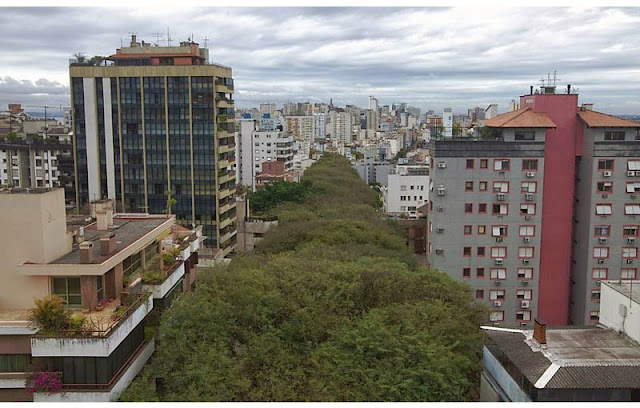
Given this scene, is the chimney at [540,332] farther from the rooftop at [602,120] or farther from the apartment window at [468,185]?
the rooftop at [602,120]

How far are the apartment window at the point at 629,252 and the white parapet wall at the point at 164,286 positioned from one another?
73.8 ft

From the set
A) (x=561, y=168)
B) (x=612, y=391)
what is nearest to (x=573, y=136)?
(x=561, y=168)

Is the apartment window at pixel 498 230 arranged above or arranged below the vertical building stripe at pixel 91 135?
below

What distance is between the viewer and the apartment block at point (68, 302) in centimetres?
1419

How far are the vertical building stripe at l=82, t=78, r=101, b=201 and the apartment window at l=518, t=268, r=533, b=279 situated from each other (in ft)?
101

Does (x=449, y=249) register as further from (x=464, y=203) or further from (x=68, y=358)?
(x=68, y=358)

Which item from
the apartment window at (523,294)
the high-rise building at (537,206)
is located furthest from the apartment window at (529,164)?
the apartment window at (523,294)

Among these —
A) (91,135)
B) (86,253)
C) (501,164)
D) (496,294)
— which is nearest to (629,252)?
(496,294)

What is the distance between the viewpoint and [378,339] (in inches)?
663

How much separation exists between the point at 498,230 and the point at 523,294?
3751mm

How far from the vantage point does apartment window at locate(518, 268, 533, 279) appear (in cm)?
3098

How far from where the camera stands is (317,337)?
59.4ft

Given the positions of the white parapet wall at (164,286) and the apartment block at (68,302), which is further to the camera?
the white parapet wall at (164,286)

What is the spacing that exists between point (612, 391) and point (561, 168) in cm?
1908
